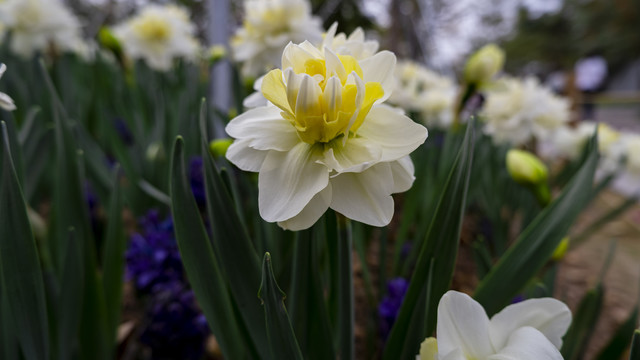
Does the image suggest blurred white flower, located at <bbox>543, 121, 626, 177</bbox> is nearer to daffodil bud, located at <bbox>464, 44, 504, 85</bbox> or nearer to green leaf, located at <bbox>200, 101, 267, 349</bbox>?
daffodil bud, located at <bbox>464, 44, 504, 85</bbox>

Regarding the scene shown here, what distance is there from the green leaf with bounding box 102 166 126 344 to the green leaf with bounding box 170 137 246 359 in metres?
0.22

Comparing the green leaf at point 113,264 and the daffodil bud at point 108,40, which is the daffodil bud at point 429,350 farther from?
the daffodil bud at point 108,40

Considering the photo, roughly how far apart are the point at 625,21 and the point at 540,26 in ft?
12.3

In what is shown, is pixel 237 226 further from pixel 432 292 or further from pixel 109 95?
pixel 109 95

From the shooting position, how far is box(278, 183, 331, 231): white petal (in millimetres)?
270

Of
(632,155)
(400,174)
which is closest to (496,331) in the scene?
(400,174)

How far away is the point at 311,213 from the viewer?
271mm

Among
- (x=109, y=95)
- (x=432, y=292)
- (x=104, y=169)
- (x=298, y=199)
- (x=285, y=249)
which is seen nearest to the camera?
(x=298, y=199)

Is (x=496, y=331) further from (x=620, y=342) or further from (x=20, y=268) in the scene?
(x=20, y=268)

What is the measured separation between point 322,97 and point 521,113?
1156 mm

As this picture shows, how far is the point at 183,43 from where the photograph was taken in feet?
4.98

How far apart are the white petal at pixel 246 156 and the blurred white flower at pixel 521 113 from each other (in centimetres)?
114

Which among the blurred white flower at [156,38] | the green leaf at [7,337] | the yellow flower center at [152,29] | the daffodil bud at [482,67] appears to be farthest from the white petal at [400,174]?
the yellow flower center at [152,29]

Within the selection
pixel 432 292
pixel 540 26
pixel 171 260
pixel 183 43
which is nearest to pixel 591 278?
pixel 432 292
